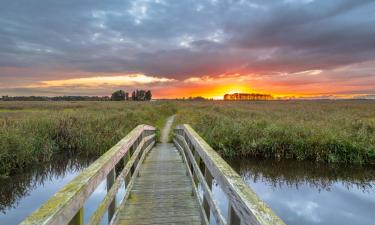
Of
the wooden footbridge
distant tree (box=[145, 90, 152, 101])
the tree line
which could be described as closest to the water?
the wooden footbridge

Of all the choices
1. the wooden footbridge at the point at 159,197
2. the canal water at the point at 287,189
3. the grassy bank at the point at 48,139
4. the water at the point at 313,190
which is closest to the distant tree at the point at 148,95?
the grassy bank at the point at 48,139

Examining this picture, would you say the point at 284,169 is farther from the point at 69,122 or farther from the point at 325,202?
the point at 69,122

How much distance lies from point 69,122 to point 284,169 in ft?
39.2

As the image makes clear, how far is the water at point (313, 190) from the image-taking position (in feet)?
24.7

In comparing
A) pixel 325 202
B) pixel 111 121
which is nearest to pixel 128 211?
pixel 325 202

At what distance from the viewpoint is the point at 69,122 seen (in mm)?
14844

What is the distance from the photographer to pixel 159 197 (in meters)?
4.70

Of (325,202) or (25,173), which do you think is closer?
(325,202)

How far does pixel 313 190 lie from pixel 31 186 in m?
10.0

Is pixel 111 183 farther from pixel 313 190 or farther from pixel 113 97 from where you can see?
pixel 113 97

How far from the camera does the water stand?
7.54 meters

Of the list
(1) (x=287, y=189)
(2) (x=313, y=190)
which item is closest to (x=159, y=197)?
(1) (x=287, y=189)

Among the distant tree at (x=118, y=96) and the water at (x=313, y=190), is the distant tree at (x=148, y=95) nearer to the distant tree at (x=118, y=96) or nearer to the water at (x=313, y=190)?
the distant tree at (x=118, y=96)

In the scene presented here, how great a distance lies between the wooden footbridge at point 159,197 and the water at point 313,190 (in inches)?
148
